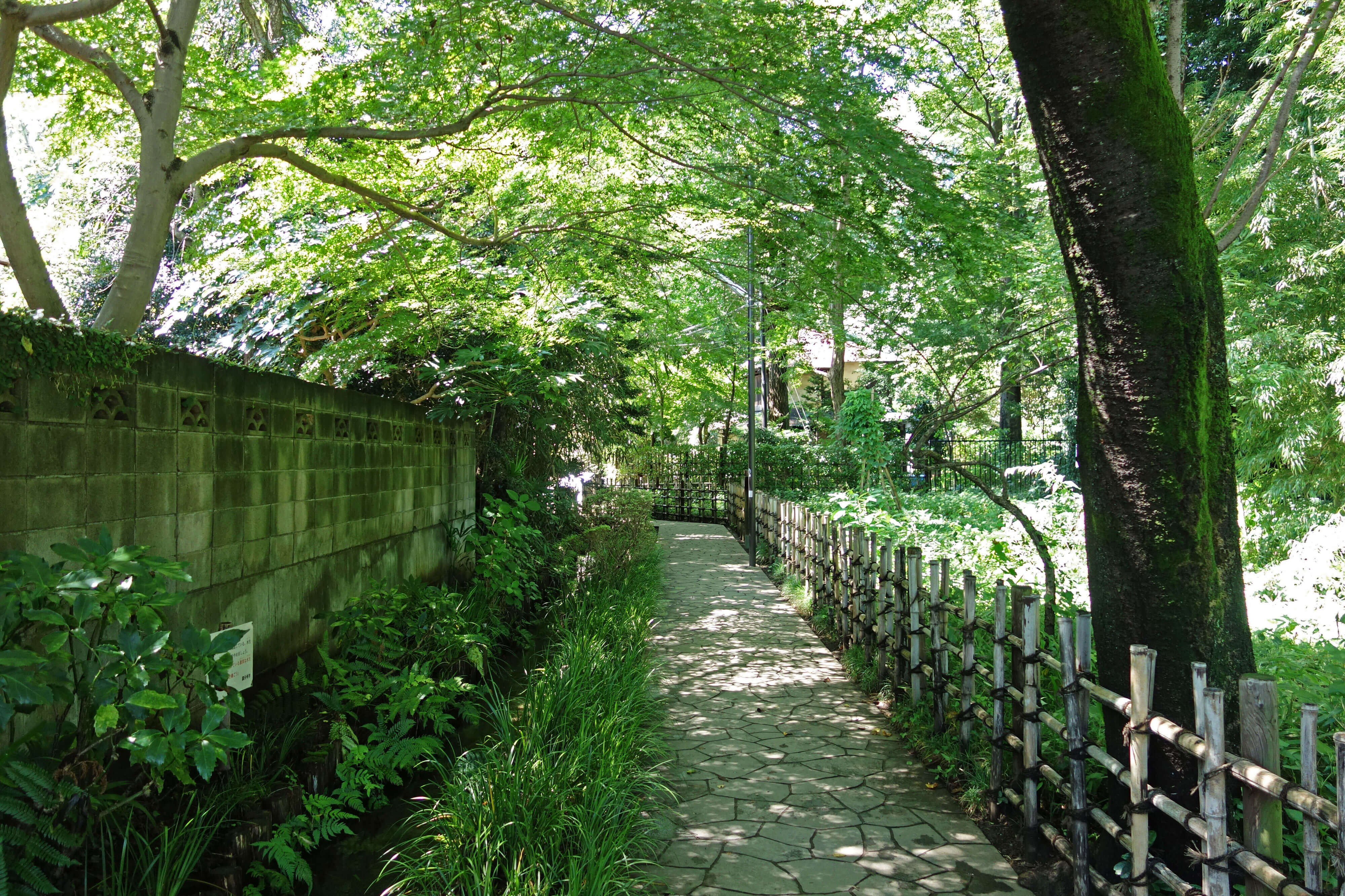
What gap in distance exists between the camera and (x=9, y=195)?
14.2 feet

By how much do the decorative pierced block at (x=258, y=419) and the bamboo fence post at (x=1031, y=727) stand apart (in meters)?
4.20

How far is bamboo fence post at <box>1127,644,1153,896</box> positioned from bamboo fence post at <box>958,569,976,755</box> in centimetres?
146

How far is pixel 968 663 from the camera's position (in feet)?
15.7

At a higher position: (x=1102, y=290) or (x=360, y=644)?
(x=1102, y=290)

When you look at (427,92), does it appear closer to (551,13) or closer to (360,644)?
(551,13)

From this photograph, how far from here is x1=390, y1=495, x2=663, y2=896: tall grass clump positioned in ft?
11.4

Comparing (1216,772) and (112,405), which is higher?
(112,405)

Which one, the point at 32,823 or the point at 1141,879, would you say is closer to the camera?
the point at 32,823

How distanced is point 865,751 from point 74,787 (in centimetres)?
422

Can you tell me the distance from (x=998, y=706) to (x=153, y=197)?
5.27m

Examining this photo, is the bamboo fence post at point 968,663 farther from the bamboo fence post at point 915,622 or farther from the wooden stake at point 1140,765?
the wooden stake at point 1140,765

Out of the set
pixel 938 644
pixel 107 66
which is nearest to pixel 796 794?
pixel 938 644

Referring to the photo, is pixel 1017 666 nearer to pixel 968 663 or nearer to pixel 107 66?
pixel 968 663

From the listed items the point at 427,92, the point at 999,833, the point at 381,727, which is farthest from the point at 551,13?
the point at 999,833
